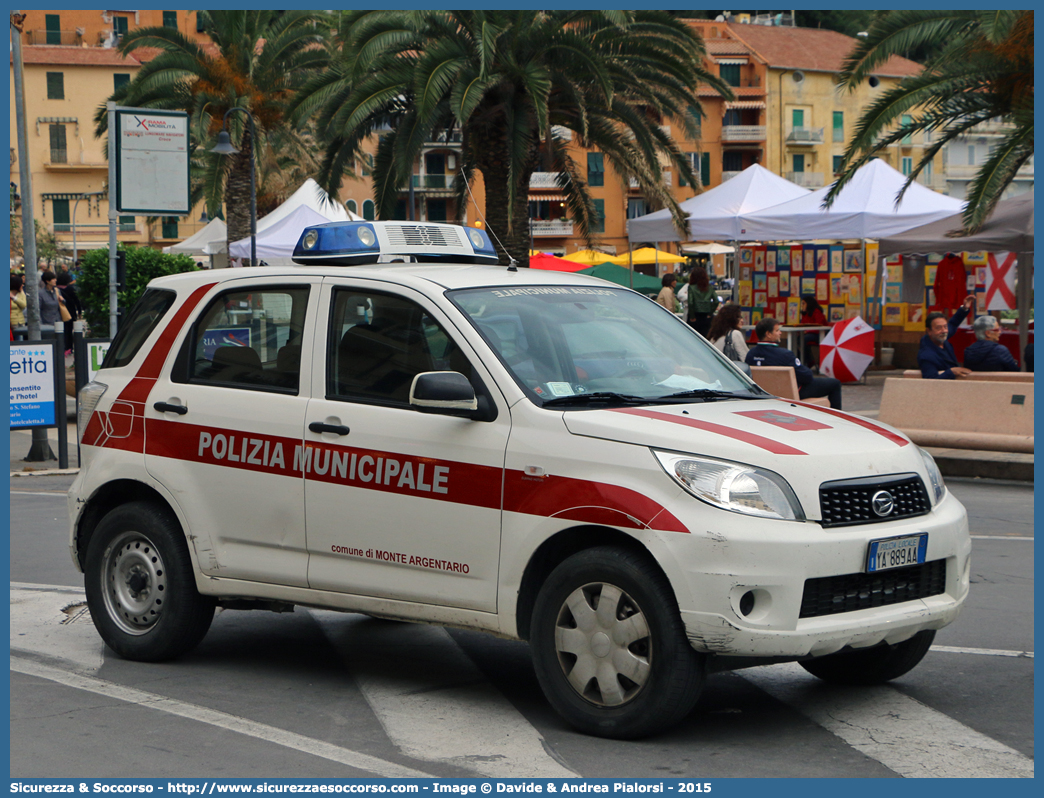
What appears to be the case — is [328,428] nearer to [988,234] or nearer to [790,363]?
[790,363]

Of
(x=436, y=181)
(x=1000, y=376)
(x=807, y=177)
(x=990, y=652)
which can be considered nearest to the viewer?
(x=990, y=652)

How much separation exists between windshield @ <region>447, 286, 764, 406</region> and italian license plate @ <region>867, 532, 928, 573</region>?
103 cm

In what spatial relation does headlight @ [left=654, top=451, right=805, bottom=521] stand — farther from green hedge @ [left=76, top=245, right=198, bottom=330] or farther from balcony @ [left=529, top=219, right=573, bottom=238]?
balcony @ [left=529, top=219, right=573, bottom=238]

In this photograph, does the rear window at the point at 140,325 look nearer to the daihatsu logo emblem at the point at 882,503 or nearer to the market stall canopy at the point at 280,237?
the daihatsu logo emblem at the point at 882,503

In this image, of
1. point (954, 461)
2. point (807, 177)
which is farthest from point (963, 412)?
point (807, 177)

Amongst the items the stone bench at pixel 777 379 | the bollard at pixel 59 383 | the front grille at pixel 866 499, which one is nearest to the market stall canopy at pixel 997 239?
the stone bench at pixel 777 379

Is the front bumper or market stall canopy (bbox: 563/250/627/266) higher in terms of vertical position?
market stall canopy (bbox: 563/250/627/266)

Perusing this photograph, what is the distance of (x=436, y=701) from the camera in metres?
5.60

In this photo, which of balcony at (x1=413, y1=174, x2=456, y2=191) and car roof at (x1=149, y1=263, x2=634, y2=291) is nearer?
car roof at (x1=149, y1=263, x2=634, y2=291)

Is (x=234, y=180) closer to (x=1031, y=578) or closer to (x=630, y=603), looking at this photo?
(x=1031, y=578)

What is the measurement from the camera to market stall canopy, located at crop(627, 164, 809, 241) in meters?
24.9

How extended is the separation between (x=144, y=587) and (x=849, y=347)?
1795 cm

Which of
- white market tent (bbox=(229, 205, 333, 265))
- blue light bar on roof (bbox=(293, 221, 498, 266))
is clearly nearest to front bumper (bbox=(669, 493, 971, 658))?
blue light bar on roof (bbox=(293, 221, 498, 266))
